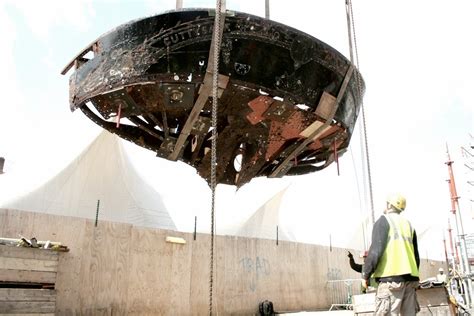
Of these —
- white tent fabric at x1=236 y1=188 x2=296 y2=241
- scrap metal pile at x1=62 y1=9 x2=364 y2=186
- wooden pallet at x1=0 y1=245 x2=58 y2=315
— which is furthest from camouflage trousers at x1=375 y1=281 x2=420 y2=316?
white tent fabric at x1=236 y1=188 x2=296 y2=241

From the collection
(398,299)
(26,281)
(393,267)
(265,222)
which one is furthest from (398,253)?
(265,222)

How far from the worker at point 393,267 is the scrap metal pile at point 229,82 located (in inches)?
53.0

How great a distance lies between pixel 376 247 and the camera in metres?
4.33

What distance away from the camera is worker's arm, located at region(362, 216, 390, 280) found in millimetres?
4320

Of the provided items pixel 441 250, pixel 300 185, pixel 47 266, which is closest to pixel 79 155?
pixel 47 266

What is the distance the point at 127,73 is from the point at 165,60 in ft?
1.37

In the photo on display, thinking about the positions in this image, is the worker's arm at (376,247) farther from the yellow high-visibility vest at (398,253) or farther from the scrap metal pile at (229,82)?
the scrap metal pile at (229,82)

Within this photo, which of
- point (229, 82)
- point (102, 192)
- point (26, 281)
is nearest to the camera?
point (229, 82)

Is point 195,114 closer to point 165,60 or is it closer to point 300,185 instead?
point 165,60

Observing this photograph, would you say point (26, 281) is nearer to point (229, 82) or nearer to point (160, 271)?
point (160, 271)

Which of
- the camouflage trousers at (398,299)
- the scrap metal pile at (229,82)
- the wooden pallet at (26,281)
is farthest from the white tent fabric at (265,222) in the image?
the camouflage trousers at (398,299)

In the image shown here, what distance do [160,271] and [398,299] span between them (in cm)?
557

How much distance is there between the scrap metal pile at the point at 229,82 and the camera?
13.1 feet

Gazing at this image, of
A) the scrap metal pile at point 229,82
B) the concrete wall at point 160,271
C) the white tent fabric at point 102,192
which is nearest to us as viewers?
the scrap metal pile at point 229,82
